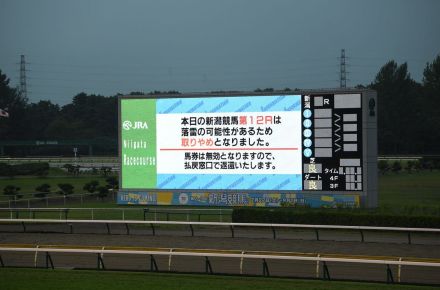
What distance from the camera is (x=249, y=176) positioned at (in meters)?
29.8

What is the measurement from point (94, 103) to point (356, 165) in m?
85.5

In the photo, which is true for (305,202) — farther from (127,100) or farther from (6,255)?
(6,255)

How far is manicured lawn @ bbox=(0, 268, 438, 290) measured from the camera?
15.0m

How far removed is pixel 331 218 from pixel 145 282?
10443 mm

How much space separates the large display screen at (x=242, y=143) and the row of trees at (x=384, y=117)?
55116 mm

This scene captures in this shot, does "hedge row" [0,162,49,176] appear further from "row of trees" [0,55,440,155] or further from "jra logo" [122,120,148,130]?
"row of trees" [0,55,440,155]

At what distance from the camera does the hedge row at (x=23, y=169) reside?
178 feet

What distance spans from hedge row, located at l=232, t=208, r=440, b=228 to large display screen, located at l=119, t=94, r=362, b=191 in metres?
3.93

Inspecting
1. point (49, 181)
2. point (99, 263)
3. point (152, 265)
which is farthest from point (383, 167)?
point (99, 263)

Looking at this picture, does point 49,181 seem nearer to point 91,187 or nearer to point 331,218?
point 91,187

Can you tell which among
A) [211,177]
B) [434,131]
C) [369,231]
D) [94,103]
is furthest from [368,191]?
[94,103]

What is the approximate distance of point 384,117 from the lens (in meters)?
87.9

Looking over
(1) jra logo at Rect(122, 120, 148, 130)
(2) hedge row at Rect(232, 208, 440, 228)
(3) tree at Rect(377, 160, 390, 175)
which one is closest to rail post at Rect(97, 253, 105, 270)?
(2) hedge row at Rect(232, 208, 440, 228)

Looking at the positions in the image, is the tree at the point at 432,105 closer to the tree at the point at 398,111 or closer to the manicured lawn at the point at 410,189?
the tree at the point at 398,111
